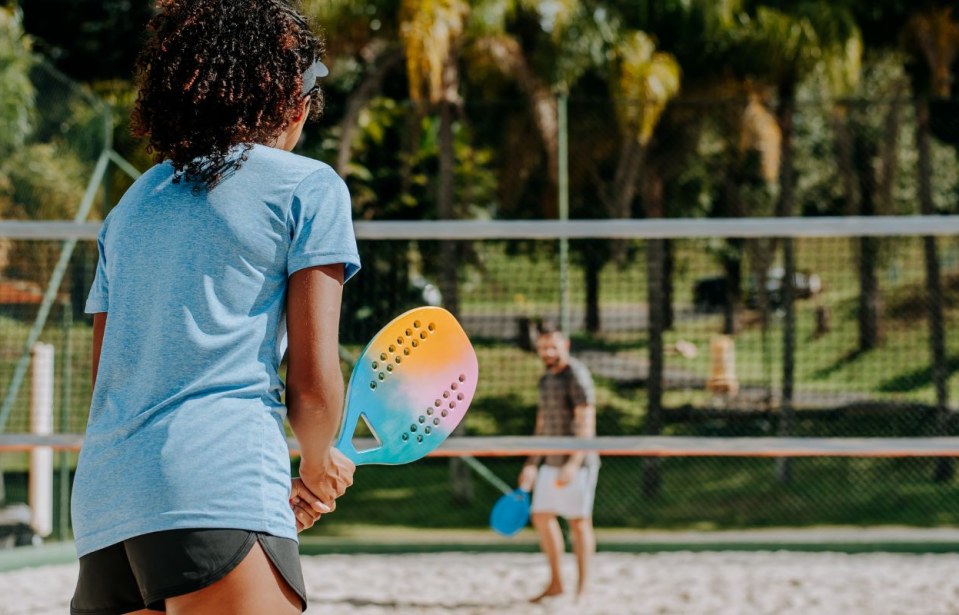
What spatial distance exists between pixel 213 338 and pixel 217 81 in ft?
1.17

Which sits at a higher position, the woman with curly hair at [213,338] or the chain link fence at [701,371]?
the woman with curly hair at [213,338]

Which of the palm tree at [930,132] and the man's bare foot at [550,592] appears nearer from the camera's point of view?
the man's bare foot at [550,592]

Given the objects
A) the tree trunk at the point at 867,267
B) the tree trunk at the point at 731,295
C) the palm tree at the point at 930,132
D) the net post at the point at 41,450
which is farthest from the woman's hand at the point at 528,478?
the tree trunk at the point at 867,267

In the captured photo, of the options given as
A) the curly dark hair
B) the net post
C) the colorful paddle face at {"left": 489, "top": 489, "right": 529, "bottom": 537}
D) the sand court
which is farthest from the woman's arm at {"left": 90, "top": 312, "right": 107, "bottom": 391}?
the net post

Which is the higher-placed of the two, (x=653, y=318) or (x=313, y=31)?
(x=313, y=31)

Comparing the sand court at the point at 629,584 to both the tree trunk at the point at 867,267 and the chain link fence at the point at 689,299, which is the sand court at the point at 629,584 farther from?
the tree trunk at the point at 867,267

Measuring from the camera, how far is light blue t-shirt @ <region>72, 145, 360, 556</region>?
61.1 inches

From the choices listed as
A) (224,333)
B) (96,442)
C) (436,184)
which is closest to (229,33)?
(224,333)

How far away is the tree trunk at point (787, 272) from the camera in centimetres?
923

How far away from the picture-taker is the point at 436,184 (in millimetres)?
10359

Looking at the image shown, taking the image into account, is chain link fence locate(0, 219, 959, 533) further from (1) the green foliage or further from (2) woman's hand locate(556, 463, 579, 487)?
(2) woman's hand locate(556, 463, 579, 487)

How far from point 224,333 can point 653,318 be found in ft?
26.4

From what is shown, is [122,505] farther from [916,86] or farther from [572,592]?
[916,86]

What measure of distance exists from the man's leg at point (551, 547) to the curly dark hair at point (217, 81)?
476cm
